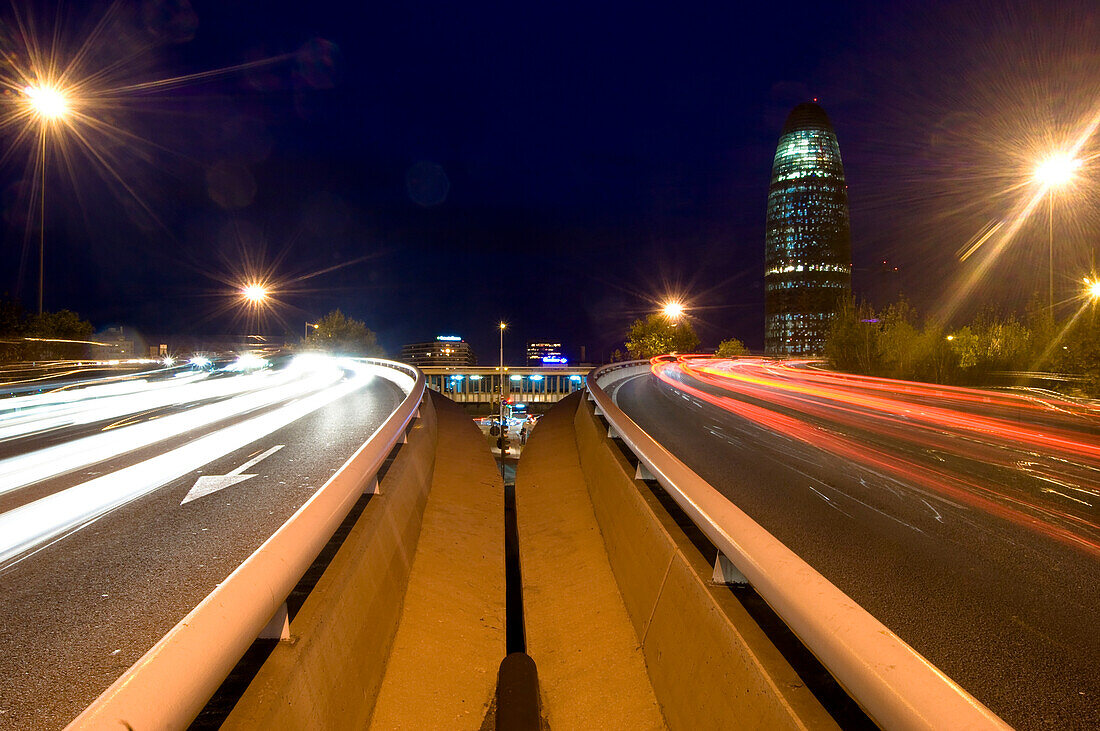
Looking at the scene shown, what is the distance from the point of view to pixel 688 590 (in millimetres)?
3941

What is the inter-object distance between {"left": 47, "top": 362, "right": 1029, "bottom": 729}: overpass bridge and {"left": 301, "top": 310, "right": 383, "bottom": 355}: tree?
104385 millimetres

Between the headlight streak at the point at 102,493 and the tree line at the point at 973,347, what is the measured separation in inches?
1007

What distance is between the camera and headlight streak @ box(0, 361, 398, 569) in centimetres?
593

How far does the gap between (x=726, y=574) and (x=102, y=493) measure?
774cm

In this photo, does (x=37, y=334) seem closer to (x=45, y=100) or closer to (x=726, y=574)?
(x=45, y=100)

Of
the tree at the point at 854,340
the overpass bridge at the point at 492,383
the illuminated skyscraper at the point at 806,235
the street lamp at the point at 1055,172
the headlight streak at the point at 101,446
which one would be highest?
the illuminated skyscraper at the point at 806,235

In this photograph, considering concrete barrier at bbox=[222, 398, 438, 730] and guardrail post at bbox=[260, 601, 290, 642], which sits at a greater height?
guardrail post at bbox=[260, 601, 290, 642]

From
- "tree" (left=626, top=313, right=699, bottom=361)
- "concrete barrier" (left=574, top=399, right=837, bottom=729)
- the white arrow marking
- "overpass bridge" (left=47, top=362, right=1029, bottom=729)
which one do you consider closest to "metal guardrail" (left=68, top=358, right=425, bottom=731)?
"overpass bridge" (left=47, top=362, right=1029, bottom=729)

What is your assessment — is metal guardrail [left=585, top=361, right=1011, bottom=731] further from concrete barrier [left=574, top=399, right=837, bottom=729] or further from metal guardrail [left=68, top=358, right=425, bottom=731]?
metal guardrail [left=68, top=358, right=425, bottom=731]

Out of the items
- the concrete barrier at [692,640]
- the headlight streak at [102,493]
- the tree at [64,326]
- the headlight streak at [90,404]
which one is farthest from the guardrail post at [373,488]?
the tree at [64,326]

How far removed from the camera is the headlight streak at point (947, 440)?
7234 mm

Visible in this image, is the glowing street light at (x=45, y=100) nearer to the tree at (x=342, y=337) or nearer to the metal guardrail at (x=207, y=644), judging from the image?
the metal guardrail at (x=207, y=644)

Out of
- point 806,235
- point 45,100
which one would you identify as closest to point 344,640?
point 45,100

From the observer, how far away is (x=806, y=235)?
607ft
